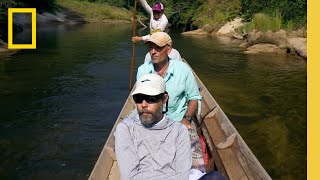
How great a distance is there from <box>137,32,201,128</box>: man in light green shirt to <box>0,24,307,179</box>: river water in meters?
2.94

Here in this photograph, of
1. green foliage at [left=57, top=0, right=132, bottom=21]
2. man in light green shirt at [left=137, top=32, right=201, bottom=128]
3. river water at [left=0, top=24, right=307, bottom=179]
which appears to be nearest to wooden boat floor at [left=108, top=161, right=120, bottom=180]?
man in light green shirt at [left=137, top=32, right=201, bottom=128]

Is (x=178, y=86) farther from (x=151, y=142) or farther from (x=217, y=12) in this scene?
(x=217, y=12)

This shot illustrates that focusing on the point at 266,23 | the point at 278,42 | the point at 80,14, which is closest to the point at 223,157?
the point at 278,42

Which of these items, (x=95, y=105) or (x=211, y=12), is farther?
(x=211, y=12)

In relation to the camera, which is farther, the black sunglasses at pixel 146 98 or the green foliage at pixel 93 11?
the green foliage at pixel 93 11

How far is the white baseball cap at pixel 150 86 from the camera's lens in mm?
3932

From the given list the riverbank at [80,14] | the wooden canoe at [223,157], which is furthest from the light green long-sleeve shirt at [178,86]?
the riverbank at [80,14]

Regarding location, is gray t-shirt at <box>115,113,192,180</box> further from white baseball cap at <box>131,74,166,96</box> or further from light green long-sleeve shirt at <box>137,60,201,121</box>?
light green long-sleeve shirt at <box>137,60,201,121</box>

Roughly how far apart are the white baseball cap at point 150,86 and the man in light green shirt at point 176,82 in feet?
4.32

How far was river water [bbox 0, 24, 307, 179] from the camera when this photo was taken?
28.0ft

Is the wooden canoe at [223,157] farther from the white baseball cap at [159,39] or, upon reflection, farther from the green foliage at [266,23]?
the green foliage at [266,23]

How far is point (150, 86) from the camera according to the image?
397cm

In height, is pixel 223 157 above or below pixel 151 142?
below

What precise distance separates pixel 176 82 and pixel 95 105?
7.44 m
